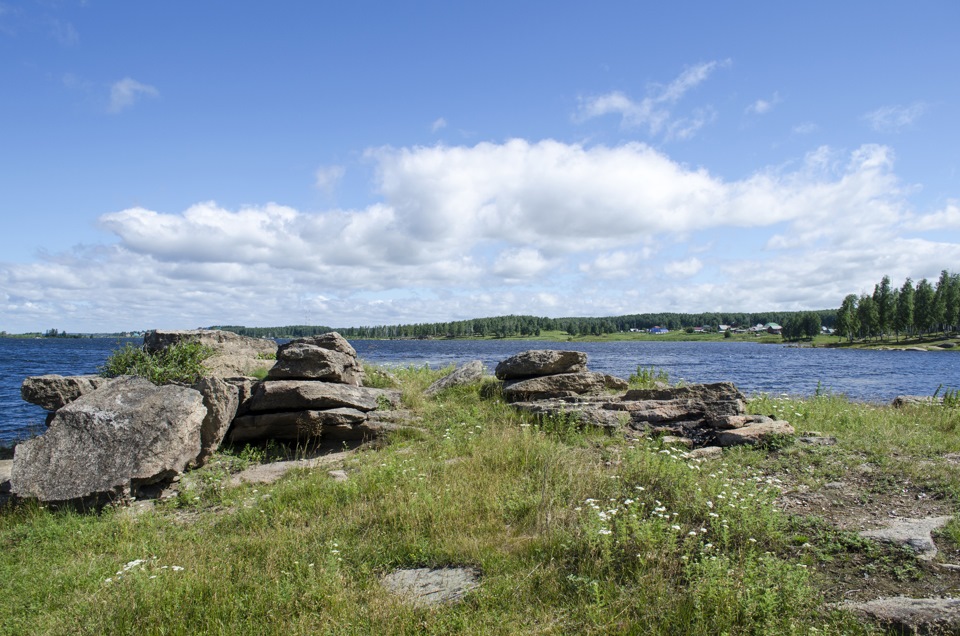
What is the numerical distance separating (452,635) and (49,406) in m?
13.5

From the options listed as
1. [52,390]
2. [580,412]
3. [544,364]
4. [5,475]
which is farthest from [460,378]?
[5,475]

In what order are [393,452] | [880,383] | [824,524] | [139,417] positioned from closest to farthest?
[824,524] < [139,417] < [393,452] < [880,383]

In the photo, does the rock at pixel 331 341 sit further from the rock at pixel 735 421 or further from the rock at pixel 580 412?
the rock at pixel 735 421

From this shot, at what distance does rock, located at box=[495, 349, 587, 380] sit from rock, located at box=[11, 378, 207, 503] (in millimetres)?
8851

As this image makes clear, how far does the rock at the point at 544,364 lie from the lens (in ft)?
53.3

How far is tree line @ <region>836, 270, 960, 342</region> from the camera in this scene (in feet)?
331

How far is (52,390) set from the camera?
1316cm

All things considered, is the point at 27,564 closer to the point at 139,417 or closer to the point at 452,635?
the point at 139,417

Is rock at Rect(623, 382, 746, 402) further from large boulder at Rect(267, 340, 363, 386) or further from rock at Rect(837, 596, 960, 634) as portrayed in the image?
rock at Rect(837, 596, 960, 634)

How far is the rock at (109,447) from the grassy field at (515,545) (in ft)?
1.54

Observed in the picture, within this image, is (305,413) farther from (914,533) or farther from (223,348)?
(914,533)

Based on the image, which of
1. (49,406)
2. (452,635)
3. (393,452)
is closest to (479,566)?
(452,635)

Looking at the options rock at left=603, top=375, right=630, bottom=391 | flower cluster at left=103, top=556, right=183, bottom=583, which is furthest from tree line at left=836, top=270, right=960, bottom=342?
flower cluster at left=103, top=556, right=183, bottom=583

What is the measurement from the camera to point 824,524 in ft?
22.2
